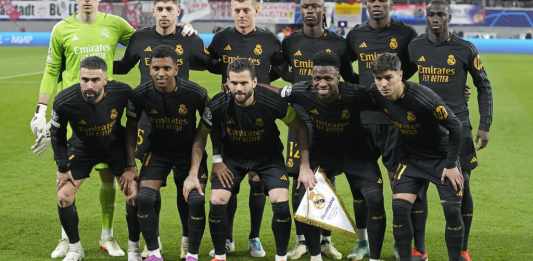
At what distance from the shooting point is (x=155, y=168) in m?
7.80

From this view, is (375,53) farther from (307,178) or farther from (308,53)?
(307,178)

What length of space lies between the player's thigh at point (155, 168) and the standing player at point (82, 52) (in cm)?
61

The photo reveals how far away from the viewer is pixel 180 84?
7.67 metres

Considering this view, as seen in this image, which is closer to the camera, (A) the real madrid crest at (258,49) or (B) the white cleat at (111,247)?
(B) the white cleat at (111,247)

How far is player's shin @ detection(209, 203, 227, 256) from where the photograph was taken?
294 inches

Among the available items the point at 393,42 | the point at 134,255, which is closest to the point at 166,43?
the point at 134,255

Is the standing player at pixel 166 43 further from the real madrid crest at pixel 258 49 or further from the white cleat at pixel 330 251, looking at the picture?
the white cleat at pixel 330 251

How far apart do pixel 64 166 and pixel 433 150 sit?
3185 millimetres

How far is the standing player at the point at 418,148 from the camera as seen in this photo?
707cm

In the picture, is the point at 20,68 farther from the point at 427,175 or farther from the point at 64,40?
the point at 427,175

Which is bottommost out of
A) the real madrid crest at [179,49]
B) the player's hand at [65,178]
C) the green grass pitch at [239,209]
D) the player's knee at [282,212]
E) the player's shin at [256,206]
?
the green grass pitch at [239,209]

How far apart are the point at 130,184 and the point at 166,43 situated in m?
1.42

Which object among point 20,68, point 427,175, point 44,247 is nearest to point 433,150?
point 427,175

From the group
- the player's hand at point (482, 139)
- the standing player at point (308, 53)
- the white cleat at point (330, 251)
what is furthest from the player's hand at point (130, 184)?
the player's hand at point (482, 139)
